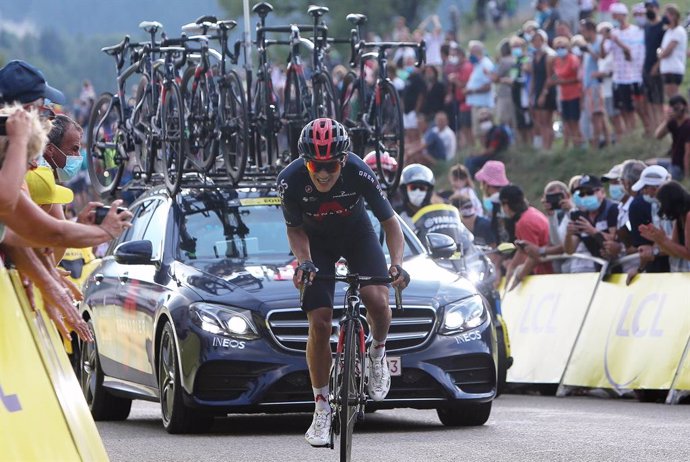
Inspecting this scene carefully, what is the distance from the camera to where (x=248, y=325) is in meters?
11.7

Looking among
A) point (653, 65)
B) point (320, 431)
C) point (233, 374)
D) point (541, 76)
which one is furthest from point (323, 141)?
point (541, 76)

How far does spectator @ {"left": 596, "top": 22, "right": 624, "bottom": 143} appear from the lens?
24.5 metres

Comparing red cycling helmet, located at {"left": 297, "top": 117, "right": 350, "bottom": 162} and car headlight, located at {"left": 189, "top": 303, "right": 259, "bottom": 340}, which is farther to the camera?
car headlight, located at {"left": 189, "top": 303, "right": 259, "bottom": 340}

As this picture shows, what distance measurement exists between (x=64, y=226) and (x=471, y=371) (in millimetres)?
5728

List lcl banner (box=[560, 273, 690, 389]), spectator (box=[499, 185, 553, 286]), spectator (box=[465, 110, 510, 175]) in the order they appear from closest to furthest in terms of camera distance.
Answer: lcl banner (box=[560, 273, 690, 389]) < spectator (box=[499, 185, 553, 286]) < spectator (box=[465, 110, 510, 175])

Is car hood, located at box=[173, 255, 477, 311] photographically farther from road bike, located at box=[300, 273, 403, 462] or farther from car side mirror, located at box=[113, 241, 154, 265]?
road bike, located at box=[300, 273, 403, 462]

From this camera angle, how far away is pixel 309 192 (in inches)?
403

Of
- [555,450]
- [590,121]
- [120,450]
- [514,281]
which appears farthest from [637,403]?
[590,121]

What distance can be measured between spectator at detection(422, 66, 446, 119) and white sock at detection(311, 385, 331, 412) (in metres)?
18.4

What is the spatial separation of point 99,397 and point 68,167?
4.23 m

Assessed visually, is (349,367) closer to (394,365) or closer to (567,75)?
Result: (394,365)

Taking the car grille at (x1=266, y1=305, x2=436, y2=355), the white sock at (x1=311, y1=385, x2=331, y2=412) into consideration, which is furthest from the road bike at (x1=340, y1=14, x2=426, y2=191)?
the white sock at (x1=311, y1=385, x2=331, y2=412)

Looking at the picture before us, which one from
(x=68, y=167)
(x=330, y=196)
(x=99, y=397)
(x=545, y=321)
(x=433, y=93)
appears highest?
(x=68, y=167)

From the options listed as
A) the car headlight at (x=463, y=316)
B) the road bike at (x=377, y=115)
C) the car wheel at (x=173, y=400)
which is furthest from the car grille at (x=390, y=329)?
the road bike at (x=377, y=115)
